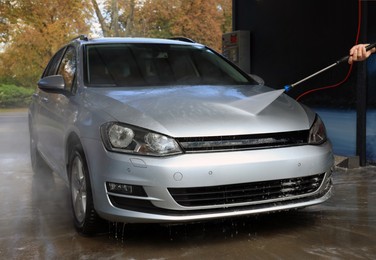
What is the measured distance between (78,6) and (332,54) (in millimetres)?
16152

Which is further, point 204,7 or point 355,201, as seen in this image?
point 204,7

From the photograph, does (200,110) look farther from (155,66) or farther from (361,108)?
(361,108)

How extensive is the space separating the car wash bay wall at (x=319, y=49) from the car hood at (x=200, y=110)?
2.81 meters

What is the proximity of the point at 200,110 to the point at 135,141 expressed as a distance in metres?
0.54

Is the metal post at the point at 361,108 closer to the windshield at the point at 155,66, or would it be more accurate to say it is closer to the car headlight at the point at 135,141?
the windshield at the point at 155,66

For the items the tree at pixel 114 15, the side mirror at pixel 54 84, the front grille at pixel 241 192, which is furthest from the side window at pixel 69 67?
the tree at pixel 114 15

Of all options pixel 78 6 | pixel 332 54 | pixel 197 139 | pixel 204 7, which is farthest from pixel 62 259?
pixel 204 7

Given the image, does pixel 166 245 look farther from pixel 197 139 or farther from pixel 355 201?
pixel 355 201

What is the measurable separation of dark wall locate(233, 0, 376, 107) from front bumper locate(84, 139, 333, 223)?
11.4ft

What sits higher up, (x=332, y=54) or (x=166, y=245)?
(x=332, y=54)

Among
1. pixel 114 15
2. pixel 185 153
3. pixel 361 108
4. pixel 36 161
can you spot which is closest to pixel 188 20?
pixel 114 15

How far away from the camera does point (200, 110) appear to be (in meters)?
3.57

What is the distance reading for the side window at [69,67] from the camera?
4.63m

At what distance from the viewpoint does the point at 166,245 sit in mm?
3633
